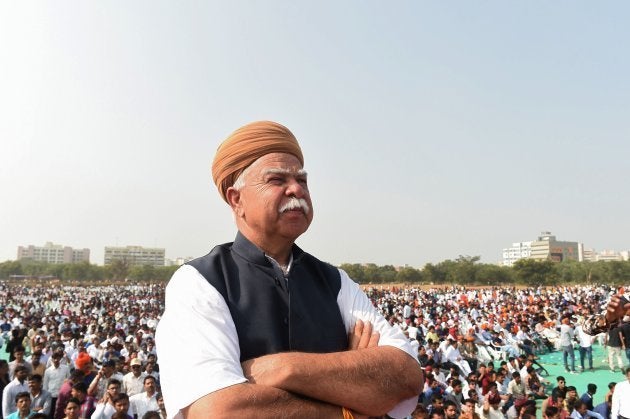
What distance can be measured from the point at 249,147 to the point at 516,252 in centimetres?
17867

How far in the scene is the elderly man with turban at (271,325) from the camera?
3.77 feet

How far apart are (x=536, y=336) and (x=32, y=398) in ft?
48.6

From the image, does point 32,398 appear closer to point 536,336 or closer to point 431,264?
point 536,336

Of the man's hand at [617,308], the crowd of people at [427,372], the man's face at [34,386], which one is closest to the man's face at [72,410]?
the crowd of people at [427,372]

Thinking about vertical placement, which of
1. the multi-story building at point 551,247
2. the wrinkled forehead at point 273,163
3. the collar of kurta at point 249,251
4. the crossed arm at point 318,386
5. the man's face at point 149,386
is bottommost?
the man's face at point 149,386

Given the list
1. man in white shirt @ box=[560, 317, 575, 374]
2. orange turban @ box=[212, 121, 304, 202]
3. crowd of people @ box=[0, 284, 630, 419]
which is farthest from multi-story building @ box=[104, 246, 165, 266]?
orange turban @ box=[212, 121, 304, 202]

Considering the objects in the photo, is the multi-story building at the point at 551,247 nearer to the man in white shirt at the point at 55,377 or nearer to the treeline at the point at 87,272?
the treeline at the point at 87,272

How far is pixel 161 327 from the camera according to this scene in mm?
1272

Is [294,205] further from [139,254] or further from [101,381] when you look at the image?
[139,254]

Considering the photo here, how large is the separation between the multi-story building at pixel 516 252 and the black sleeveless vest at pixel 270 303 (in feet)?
540

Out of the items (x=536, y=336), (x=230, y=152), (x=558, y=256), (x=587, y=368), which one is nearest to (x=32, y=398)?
(x=230, y=152)

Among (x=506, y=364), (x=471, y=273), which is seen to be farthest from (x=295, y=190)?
(x=471, y=273)

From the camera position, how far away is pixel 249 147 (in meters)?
1.60

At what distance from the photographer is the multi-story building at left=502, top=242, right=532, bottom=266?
155938 millimetres
